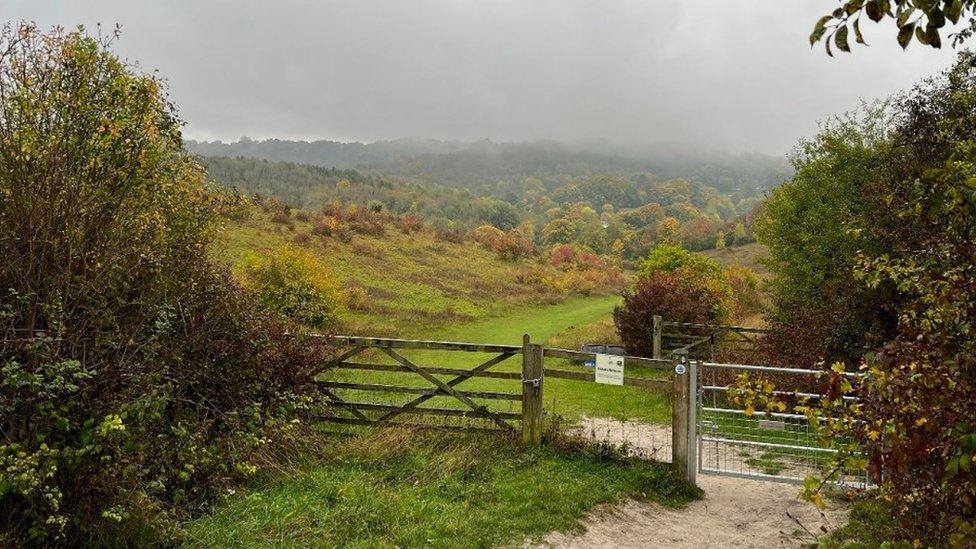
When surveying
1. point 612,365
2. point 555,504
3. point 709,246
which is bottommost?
point 555,504

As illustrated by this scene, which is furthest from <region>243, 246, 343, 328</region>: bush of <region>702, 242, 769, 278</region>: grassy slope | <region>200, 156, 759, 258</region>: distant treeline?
<region>200, 156, 759, 258</region>: distant treeline

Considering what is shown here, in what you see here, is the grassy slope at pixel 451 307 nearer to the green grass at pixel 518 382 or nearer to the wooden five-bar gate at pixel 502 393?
the green grass at pixel 518 382

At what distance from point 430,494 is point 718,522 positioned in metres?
3.45

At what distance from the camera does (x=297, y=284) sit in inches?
909

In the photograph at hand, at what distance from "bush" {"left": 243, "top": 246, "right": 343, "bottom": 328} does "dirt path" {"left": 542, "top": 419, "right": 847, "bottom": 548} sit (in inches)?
644

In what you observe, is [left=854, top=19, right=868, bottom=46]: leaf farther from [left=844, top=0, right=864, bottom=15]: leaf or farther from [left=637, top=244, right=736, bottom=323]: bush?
[left=637, top=244, right=736, bottom=323]: bush

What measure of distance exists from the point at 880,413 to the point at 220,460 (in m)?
5.98

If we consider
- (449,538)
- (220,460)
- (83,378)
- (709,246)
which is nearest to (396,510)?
(449,538)

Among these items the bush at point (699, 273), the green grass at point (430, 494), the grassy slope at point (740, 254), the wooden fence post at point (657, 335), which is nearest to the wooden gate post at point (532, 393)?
the green grass at point (430, 494)

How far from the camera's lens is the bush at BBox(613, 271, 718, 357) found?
20438mm

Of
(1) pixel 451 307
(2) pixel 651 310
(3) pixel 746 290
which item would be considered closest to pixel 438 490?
(2) pixel 651 310

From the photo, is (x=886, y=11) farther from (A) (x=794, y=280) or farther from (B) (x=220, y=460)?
(A) (x=794, y=280)

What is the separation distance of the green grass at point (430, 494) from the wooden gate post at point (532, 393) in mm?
256

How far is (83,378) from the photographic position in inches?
209
